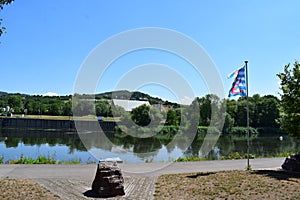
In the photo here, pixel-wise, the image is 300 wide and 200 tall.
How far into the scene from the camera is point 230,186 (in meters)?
8.24

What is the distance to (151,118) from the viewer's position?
3247 cm

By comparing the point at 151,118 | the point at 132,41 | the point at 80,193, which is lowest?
the point at 80,193

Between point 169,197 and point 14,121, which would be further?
point 14,121

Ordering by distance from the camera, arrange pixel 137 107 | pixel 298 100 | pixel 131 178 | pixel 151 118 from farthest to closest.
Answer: pixel 151 118 → pixel 137 107 → pixel 298 100 → pixel 131 178

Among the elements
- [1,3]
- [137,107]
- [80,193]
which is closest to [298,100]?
[80,193]

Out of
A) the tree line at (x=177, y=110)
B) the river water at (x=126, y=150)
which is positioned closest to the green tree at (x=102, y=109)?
the tree line at (x=177, y=110)

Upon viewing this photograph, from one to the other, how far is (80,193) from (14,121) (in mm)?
78663

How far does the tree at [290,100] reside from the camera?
425 inches

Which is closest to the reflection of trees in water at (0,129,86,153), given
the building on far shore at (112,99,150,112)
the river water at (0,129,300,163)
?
the river water at (0,129,300,163)

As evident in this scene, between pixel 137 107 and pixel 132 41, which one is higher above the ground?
pixel 132 41

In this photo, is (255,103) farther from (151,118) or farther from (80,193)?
(80,193)

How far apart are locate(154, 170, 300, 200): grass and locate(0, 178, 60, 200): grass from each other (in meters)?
2.97

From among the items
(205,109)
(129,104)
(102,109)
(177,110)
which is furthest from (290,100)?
(205,109)

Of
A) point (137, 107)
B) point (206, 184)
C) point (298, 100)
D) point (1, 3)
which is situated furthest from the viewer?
point (137, 107)
